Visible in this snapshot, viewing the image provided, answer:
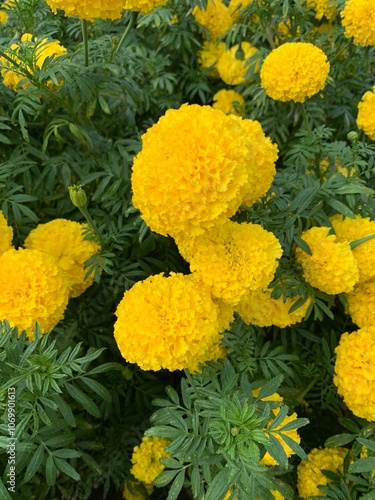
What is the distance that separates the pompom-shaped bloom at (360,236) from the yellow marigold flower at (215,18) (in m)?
1.55

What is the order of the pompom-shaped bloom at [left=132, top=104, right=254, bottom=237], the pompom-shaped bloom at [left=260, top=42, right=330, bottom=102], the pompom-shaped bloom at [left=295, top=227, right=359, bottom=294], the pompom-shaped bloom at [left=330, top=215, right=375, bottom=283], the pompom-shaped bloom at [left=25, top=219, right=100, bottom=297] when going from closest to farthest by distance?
1. the pompom-shaped bloom at [left=132, top=104, right=254, bottom=237]
2. the pompom-shaped bloom at [left=295, top=227, right=359, bottom=294]
3. the pompom-shaped bloom at [left=330, top=215, right=375, bottom=283]
4. the pompom-shaped bloom at [left=25, top=219, right=100, bottom=297]
5. the pompom-shaped bloom at [left=260, top=42, right=330, bottom=102]

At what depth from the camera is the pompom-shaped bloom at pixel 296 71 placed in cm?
180

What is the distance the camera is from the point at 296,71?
5.93 feet

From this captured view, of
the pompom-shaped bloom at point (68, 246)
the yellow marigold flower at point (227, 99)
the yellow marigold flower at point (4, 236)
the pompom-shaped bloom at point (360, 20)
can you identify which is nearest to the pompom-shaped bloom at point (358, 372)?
the pompom-shaped bloom at point (68, 246)

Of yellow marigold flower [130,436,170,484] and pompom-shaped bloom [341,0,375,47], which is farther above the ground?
pompom-shaped bloom [341,0,375,47]

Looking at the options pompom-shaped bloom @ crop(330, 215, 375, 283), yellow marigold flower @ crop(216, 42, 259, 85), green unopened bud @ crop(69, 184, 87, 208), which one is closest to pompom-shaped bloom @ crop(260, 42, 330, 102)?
pompom-shaped bloom @ crop(330, 215, 375, 283)

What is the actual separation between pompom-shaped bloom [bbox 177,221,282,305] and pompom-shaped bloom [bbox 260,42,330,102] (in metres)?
0.82

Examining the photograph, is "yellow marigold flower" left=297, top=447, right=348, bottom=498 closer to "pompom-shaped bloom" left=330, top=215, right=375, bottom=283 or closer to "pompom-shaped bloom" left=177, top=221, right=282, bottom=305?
"pompom-shaped bloom" left=330, top=215, right=375, bottom=283

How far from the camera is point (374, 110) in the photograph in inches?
79.8

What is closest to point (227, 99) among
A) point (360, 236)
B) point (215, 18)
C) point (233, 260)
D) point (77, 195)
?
point (215, 18)

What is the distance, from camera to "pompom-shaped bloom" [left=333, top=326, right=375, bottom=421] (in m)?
1.39

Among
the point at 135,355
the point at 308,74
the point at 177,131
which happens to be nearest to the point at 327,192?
the point at 308,74

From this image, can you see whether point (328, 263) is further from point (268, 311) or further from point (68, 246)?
point (68, 246)

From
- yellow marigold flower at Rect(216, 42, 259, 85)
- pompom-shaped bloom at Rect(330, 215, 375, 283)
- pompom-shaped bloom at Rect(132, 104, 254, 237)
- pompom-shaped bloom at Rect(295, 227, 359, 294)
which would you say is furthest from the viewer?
yellow marigold flower at Rect(216, 42, 259, 85)
